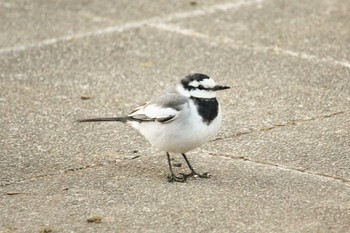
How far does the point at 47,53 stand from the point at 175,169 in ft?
9.32

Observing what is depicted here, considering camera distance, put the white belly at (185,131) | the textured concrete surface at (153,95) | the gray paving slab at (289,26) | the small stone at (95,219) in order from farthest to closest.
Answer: the gray paving slab at (289,26) < the white belly at (185,131) < the textured concrete surface at (153,95) < the small stone at (95,219)

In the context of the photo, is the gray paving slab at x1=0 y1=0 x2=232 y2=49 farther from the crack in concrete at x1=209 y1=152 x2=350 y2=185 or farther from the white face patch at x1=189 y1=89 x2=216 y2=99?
the white face patch at x1=189 y1=89 x2=216 y2=99

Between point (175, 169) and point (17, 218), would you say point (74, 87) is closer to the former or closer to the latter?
point (175, 169)

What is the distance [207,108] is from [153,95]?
1881mm

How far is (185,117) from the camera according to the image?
5832 mm

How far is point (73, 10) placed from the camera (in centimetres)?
991

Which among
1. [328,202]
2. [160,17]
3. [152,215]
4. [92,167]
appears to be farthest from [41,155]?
[160,17]

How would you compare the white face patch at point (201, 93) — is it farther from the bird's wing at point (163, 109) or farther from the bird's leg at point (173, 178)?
the bird's leg at point (173, 178)

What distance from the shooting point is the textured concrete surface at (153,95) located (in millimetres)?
5469

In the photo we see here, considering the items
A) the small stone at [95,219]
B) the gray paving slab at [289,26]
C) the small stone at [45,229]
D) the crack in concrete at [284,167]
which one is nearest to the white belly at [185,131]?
the crack in concrete at [284,167]

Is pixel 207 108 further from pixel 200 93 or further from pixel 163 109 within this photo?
pixel 163 109

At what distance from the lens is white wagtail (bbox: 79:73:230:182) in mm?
5832

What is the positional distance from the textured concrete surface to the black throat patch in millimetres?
425

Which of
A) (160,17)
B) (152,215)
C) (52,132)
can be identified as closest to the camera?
(152,215)
